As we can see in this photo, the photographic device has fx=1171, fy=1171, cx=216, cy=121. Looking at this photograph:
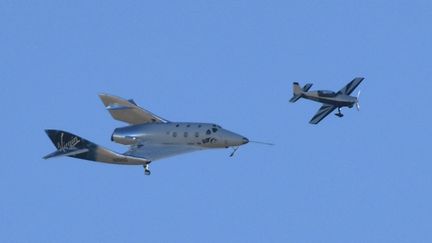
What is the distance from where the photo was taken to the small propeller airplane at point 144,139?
435 feet

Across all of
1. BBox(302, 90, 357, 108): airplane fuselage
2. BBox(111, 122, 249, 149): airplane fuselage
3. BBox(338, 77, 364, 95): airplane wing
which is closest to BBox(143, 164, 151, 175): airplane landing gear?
BBox(111, 122, 249, 149): airplane fuselage

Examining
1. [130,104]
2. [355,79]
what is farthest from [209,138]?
[355,79]

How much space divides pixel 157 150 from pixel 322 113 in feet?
156

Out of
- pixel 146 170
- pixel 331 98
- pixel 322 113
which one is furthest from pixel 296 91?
pixel 146 170

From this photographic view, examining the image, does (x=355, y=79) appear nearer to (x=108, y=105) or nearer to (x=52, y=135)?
(x=108, y=105)

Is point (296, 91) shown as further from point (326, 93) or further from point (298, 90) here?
point (326, 93)

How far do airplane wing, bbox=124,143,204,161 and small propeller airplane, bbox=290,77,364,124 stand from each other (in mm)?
42381

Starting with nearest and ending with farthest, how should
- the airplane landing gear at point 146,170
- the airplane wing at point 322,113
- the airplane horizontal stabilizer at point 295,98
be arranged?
the airplane landing gear at point 146,170, the airplane wing at point 322,113, the airplane horizontal stabilizer at point 295,98

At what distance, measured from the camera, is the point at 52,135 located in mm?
134750

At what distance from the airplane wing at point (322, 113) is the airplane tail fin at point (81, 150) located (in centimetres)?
5096

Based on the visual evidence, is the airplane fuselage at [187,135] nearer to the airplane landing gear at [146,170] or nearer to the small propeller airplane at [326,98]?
the airplane landing gear at [146,170]

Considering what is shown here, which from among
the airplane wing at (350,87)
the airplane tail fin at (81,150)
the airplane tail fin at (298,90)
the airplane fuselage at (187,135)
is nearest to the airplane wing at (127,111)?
the airplane fuselage at (187,135)

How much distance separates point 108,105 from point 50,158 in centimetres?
2181

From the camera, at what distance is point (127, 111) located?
149 metres
